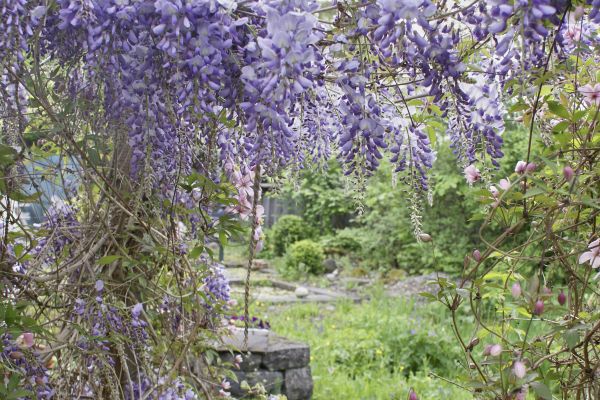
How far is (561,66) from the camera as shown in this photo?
3.99 ft

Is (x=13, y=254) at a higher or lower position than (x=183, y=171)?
lower

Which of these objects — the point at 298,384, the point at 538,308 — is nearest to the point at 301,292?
the point at 298,384

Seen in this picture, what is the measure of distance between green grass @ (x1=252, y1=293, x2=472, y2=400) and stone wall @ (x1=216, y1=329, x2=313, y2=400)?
20 centimetres

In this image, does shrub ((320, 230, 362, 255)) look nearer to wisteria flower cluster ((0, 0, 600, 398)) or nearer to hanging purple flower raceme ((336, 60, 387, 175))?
wisteria flower cluster ((0, 0, 600, 398))

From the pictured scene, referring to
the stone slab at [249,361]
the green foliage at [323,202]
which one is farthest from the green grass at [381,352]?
the green foliage at [323,202]

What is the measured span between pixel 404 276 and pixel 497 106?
25.5 feet

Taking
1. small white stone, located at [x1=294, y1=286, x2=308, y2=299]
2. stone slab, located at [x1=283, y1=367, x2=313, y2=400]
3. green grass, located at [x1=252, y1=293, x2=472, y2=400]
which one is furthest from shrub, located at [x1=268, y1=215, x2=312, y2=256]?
stone slab, located at [x1=283, y1=367, x2=313, y2=400]

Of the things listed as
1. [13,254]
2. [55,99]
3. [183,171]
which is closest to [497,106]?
[183,171]

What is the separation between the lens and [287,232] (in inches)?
460

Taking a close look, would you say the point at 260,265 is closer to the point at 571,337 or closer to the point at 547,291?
the point at 547,291

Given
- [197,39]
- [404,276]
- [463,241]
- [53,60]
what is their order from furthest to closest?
[404,276] → [463,241] → [53,60] → [197,39]

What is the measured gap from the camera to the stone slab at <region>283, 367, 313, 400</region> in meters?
4.01

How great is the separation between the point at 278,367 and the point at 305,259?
6155 millimetres

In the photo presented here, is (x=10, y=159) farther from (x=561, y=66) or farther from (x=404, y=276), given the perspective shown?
(x=404, y=276)
